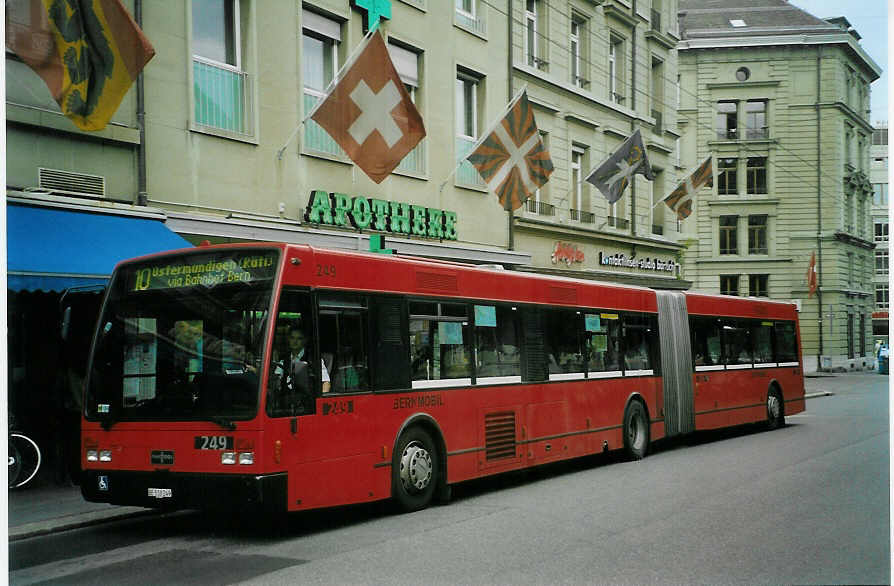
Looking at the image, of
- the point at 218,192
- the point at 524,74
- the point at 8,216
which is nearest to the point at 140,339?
the point at 8,216

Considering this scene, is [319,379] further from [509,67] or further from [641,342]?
[509,67]

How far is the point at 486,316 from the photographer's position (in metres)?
11.8

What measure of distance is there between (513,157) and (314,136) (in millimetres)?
4375

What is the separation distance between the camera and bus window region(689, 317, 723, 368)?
1773 cm

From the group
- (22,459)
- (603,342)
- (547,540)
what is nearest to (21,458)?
(22,459)

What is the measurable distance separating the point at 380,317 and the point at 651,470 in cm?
538

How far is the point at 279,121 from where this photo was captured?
16.0 meters

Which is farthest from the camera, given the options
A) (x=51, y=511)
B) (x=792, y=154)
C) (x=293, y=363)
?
(x=792, y=154)

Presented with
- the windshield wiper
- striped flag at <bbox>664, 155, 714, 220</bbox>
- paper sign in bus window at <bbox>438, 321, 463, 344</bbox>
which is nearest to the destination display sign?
the windshield wiper

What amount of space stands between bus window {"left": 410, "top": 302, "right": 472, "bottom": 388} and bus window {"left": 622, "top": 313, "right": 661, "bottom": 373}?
485cm

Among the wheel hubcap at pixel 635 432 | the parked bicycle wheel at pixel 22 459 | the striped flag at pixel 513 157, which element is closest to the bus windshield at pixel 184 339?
the parked bicycle wheel at pixel 22 459

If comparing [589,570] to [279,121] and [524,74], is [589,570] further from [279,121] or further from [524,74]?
[524,74]

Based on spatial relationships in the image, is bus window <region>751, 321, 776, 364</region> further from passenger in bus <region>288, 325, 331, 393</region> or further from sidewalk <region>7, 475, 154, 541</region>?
sidewalk <region>7, 475, 154, 541</region>

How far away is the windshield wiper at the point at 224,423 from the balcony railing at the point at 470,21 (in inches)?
558
